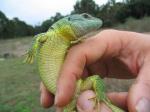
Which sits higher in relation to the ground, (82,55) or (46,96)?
(82,55)

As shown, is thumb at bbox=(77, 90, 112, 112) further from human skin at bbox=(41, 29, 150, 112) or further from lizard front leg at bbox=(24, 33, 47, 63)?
lizard front leg at bbox=(24, 33, 47, 63)

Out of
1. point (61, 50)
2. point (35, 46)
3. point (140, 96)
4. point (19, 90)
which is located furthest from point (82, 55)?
point (19, 90)

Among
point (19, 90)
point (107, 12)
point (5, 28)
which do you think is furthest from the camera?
point (5, 28)

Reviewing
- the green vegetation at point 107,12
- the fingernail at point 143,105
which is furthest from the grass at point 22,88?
the green vegetation at point 107,12

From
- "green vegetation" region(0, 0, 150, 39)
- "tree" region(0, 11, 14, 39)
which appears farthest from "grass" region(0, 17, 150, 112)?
"tree" region(0, 11, 14, 39)

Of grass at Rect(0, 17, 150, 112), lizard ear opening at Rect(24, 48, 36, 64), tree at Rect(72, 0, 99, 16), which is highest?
lizard ear opening at Rect(24, 48, 36, 64)

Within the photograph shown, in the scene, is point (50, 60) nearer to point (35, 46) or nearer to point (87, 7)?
point (35, 46)
